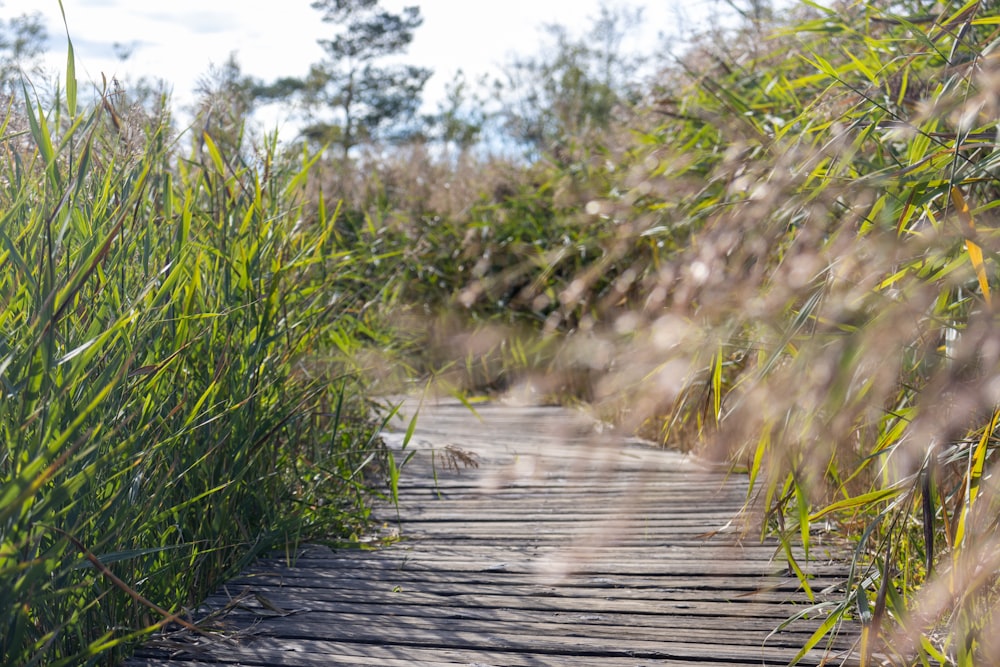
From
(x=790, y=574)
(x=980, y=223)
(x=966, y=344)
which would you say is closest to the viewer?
(x=966, y=344)

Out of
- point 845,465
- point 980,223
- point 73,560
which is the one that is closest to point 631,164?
point 845,465

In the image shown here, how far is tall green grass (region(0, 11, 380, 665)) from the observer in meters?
1.50

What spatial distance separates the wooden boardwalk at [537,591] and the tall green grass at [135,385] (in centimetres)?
17

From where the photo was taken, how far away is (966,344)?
45.8 inches

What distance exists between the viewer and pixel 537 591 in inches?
96.8

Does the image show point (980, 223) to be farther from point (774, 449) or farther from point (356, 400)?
point (356, 400)

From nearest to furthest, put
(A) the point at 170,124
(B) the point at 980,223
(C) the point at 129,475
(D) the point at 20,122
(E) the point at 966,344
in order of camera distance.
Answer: (E) the point at 966,344
(C) the point at 129,475
(D) the point at 20,122
(B) the point at 980,223
(A) the point at 170,124

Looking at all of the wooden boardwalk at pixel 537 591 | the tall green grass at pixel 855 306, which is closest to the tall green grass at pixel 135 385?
the wooden boardwalk at pixel 537 591

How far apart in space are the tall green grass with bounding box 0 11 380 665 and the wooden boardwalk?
17 cm

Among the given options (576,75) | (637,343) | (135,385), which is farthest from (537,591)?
(576,75)

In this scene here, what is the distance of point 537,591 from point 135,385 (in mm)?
1151

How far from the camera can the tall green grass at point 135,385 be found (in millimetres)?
1505

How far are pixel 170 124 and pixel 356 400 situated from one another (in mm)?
1462

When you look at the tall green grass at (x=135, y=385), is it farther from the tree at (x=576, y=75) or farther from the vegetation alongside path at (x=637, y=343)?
the tree at (x=576, y=75)
